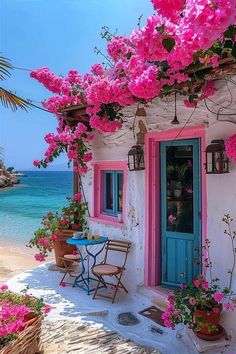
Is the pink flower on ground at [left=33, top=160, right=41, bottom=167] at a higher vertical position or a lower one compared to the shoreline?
higher

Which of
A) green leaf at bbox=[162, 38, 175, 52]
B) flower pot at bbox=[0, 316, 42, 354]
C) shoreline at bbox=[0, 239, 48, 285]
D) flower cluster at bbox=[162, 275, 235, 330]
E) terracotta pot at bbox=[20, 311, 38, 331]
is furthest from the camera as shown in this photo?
shoreline at bbox=[0, 239, 48, 285]

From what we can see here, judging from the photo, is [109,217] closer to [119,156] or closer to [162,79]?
[119,156]

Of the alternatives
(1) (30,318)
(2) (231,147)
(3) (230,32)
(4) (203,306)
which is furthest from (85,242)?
(3) (230,32)

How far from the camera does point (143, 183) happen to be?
548 centimetres

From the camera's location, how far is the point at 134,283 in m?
5.51

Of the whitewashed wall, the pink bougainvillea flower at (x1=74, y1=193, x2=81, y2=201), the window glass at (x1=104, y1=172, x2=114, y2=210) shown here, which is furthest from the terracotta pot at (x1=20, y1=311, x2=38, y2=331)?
the pink bougainvillea flower at (x1=74, y1=193, x2=81, y2=201)

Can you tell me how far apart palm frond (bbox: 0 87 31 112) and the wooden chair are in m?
2.82

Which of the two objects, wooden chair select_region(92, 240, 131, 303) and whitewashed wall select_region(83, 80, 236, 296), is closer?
whitewashed wall select_region(83, 80, 236, 296)

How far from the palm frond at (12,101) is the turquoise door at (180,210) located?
2.28 m

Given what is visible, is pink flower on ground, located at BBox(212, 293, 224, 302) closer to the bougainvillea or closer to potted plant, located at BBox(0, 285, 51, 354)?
potted plant, located at BBox(0, 285, 51, 354)

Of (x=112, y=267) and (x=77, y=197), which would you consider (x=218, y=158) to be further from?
(x=77, y=197)

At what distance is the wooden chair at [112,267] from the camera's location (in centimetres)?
523

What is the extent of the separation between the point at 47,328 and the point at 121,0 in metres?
5.47

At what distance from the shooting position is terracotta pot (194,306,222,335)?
3.71m
